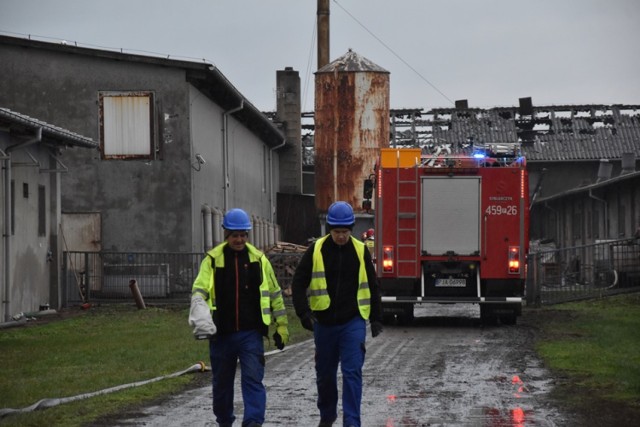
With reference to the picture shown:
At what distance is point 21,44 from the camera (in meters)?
33.4

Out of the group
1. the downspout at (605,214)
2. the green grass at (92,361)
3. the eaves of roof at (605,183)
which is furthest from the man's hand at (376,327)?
the downspout at (605,214)

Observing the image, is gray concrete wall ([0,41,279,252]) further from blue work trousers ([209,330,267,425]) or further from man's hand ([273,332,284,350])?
blue work trousers ([209,330,267,425])

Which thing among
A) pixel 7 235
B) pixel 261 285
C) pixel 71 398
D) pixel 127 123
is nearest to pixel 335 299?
pixel 261 285

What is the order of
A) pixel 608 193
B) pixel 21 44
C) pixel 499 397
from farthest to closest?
pixel 608 193 < pixel 21 44 < pixel 499 397

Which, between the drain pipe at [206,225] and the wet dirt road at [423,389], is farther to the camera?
the drain pipe at [206,225]

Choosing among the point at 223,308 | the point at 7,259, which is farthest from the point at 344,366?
the point at 7,259

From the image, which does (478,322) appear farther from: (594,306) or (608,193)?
(608,193)

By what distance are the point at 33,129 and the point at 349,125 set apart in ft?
77.0

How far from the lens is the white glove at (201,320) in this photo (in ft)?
31.3

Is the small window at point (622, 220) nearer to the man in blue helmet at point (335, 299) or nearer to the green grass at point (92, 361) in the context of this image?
the green grass at point (92, 361)

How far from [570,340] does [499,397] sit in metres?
7.91

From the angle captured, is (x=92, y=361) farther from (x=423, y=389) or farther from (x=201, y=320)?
(x=201, y=320)

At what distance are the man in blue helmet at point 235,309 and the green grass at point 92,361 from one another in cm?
178

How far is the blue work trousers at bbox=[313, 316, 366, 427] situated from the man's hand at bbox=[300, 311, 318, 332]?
7 cm
